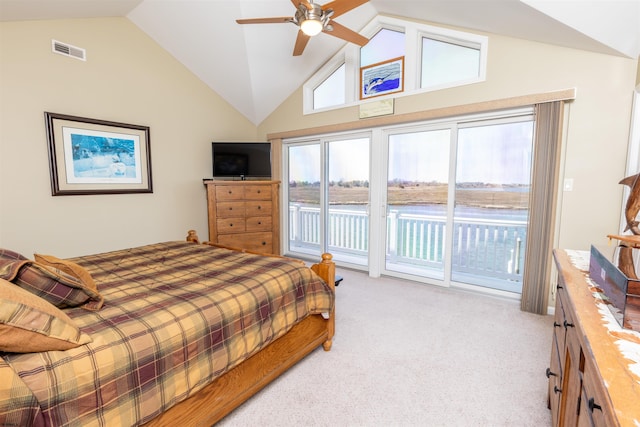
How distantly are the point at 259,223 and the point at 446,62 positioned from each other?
305 centimetres

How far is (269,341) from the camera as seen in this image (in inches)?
64.7

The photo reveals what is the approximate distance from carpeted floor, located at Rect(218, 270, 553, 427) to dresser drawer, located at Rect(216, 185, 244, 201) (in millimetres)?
2059

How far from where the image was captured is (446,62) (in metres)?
3.25

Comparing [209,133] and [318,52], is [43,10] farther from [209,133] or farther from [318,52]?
[318,52]

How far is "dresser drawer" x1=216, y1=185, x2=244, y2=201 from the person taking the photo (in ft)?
12.6

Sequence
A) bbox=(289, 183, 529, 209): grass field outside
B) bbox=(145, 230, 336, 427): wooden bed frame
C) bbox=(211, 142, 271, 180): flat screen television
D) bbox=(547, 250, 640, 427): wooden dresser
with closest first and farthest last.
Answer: bbox=(547, 250, 640, 427): wooden dresser → bbox=(145, 230, 336, 427): wooden bed frame → bbox=(289, 183, 529, 209): grass field outside → bbox=(211, 142, 271, 180): flat screen television

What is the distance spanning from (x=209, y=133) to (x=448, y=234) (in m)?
3.48

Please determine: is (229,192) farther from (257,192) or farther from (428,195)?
(428,195)

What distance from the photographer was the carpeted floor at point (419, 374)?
1.58 metres

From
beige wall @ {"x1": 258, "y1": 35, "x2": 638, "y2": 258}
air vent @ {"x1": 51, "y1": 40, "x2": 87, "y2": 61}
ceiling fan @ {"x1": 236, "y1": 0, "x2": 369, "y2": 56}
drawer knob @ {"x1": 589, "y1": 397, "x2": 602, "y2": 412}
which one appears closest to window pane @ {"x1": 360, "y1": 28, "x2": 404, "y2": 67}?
beige wall @ {"x1": 258, "y1": 35, "x2": 638, "y2": 258}

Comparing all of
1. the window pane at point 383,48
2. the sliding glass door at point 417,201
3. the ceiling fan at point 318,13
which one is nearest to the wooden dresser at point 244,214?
the sliding glass door at point 417,201

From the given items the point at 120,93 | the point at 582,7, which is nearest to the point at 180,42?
the point at 120,93

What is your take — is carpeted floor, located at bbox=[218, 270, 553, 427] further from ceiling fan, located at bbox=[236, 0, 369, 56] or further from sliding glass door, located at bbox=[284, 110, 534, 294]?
ceiling fan, located at bbox=[236, 0, 369, 56]

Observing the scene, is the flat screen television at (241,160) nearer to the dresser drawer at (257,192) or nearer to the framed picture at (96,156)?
the dresser drawer at (257,192)
